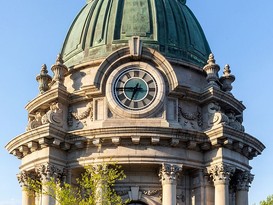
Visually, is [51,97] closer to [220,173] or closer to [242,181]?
[220,173]

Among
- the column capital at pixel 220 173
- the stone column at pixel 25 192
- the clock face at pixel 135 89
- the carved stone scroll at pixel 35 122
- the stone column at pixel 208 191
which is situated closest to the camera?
the column capital at pixel 220 173

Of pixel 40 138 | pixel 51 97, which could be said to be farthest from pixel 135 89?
pixel 40 138

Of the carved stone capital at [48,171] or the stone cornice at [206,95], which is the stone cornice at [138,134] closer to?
the carved stone capital at [48,171]

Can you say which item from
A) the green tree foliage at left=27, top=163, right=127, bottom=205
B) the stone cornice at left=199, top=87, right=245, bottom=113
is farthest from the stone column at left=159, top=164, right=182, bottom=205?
the stone cornice at left=199, top=87, right=245, bottom=113

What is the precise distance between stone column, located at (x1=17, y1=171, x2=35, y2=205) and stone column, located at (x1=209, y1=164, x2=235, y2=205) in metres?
9.70

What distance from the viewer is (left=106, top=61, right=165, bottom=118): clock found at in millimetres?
37469

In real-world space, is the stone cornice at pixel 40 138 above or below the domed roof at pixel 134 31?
below

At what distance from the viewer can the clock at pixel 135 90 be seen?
123ft

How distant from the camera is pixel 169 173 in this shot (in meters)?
36.4

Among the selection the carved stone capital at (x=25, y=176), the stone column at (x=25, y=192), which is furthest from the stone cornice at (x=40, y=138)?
the stone column at (x=25, y=192)

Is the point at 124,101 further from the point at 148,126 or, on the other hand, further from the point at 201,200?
the point at 201,200

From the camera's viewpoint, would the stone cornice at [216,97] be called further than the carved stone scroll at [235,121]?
No

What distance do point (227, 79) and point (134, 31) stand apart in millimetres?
6011

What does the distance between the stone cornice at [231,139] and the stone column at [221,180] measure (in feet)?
3.83
